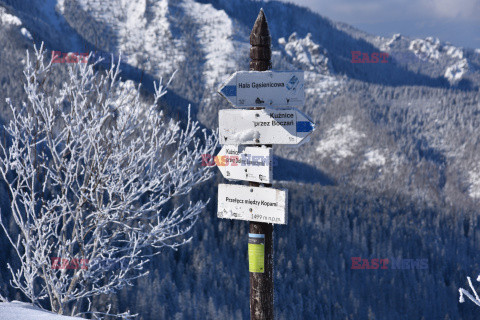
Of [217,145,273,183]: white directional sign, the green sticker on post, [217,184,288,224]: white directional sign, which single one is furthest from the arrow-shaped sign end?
the green sticker on post

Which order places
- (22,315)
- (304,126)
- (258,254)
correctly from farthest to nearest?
(22,315) → (258,254) → (304,126)

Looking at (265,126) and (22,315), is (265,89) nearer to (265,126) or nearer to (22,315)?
(265,126)

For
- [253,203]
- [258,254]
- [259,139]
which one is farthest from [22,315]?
[259,139]

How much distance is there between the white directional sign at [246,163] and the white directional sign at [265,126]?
0.10 m

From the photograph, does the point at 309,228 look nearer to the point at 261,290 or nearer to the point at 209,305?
the point at 209,305

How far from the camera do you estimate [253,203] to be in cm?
549

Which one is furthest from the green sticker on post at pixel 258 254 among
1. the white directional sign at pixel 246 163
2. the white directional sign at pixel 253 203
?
the white directional sign at pixel 246 163

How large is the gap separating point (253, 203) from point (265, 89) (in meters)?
1.36

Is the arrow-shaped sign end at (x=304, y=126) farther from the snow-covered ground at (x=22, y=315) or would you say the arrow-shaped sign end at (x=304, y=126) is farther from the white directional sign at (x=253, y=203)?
the snow-covered ground at (x=22, y=315)

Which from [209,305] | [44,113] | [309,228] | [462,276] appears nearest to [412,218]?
[462,276]

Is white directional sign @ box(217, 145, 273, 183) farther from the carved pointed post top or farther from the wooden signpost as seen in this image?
the carved pointed post top

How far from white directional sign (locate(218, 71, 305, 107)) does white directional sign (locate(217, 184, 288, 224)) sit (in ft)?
3.36

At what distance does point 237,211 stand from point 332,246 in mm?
87880

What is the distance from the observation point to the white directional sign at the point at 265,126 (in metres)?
5.44
